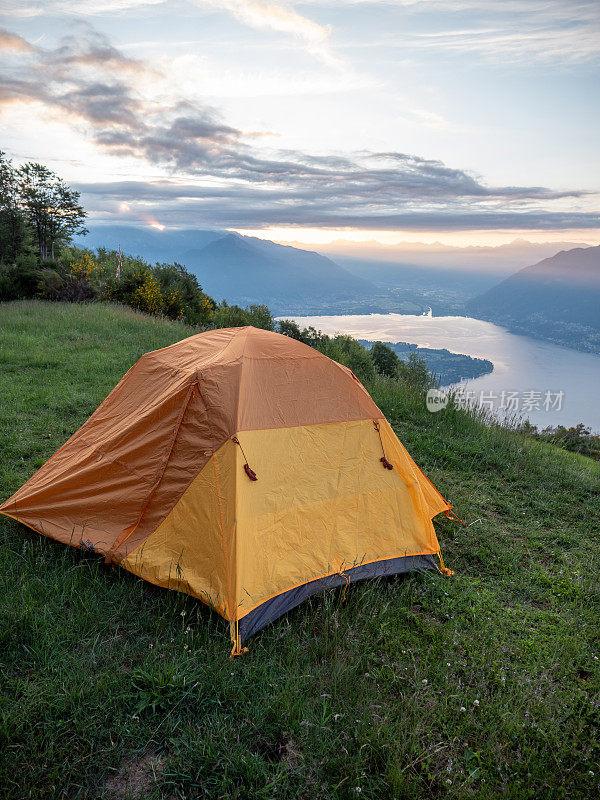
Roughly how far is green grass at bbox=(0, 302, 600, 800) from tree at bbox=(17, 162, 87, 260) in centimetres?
4169

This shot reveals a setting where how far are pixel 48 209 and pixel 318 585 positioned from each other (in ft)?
153

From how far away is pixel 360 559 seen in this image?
4492 millimetres

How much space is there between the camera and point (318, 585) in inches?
166

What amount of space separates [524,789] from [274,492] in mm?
2652

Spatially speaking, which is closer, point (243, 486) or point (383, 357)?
point (243, 486)

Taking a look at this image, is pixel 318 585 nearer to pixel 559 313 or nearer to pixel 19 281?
pixel 19 281

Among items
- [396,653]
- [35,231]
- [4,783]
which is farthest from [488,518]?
[35,231]

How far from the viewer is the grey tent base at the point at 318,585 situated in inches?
149

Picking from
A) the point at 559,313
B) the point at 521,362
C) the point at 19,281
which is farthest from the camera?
the point at 559,313

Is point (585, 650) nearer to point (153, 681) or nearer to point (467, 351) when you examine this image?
point (153, 681)

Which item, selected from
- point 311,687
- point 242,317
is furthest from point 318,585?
point 242,317

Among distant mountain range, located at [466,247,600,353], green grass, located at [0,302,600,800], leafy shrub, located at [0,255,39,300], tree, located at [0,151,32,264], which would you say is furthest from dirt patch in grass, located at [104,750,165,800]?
distant mountain range, located at [466,247,600,353]

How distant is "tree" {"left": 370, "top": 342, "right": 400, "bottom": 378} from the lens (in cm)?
5003

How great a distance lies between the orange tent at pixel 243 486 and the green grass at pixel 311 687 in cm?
28
